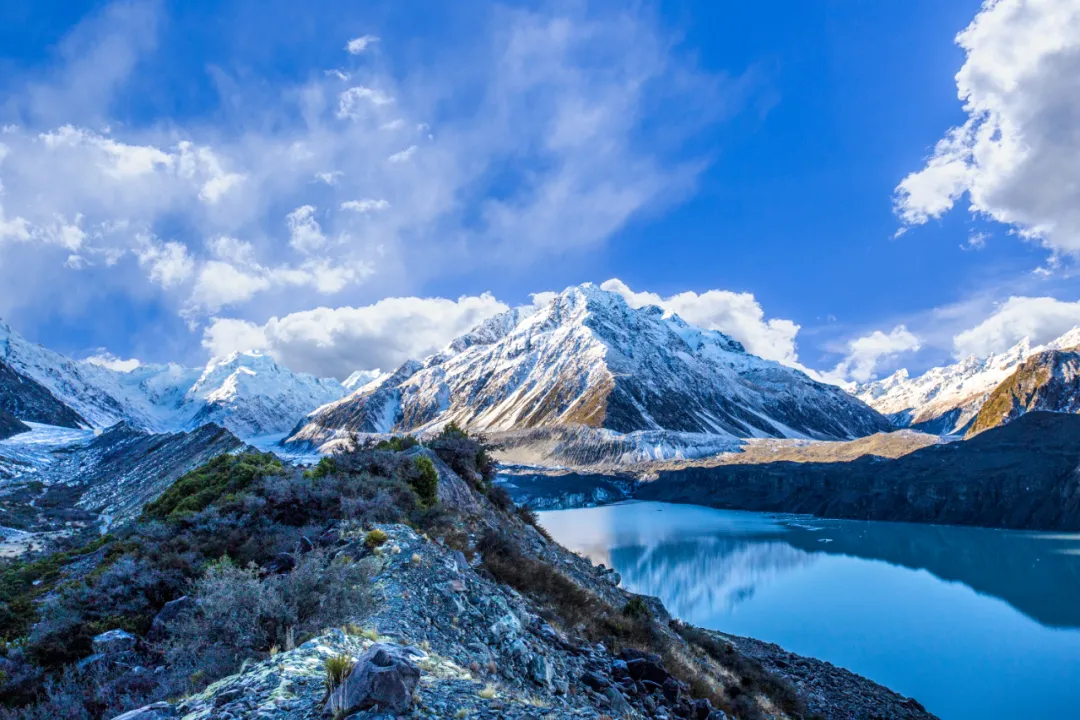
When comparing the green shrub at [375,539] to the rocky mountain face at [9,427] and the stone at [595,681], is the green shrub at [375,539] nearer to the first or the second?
the stone at [595,681]

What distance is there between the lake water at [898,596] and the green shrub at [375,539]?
2637 cm

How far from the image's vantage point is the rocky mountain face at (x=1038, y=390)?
144 m

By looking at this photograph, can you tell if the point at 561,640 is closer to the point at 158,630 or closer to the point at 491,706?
the point at 491,706

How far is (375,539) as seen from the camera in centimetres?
1015

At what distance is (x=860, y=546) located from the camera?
68.2m

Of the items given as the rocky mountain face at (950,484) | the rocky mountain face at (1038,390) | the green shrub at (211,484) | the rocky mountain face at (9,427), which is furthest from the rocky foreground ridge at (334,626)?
the rocky mountain face at (1038,390)

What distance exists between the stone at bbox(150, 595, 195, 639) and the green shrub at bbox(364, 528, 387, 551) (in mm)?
2725

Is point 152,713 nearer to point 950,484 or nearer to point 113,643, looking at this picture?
point 113,643

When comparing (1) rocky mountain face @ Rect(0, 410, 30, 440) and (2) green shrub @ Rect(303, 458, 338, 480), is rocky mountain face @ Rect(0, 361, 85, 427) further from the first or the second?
(2) green shrub @ Rect(303, 458, 338, 480)

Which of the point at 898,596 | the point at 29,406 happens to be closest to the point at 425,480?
the point at 898,596

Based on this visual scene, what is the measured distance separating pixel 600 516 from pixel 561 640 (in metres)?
93.7

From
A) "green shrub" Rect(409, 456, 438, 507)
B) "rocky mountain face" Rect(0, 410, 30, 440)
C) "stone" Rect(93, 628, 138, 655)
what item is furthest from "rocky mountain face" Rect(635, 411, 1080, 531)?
"rocky mountain face" Rect(0, 410, 30, 440)

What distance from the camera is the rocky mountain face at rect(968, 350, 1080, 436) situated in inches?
5659

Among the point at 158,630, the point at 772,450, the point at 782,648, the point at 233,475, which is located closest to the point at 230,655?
the point at 158,630
